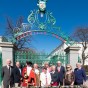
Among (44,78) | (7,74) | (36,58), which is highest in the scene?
(36,58)

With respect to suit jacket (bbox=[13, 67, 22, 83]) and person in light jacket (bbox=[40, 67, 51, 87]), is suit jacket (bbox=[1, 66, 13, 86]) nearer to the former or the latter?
suit jacket (bbox=[13, 67, 22, 83])

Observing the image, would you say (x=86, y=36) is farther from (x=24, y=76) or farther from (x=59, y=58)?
(x=24, y=76)

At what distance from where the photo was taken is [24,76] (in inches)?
490

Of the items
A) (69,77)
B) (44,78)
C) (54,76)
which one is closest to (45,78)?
(44,78)

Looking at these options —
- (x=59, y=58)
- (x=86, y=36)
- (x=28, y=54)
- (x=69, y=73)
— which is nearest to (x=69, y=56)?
(x=59, y=58)

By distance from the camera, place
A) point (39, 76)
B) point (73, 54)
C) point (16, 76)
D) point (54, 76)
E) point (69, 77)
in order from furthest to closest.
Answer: point (73, 54)
point (54, 76)
point (16, 76)
point (39, 76)
point (69, 77)

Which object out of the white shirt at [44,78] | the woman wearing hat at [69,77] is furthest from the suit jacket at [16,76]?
the woman wearing hat at [69,77]

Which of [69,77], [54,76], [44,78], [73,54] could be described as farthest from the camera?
[73,54]

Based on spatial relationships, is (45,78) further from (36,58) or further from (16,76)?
(36,58)

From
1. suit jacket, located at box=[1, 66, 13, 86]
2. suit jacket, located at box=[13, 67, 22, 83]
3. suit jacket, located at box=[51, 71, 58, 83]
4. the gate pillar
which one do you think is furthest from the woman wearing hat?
the gate pillar

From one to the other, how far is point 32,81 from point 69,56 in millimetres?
6358

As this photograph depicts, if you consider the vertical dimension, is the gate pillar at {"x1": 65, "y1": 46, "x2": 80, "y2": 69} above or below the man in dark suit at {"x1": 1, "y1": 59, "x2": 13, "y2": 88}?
above

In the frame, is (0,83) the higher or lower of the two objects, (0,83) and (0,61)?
the lower

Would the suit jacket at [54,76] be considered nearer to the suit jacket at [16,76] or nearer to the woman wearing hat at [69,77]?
the woman wearing hat at [69,77]
